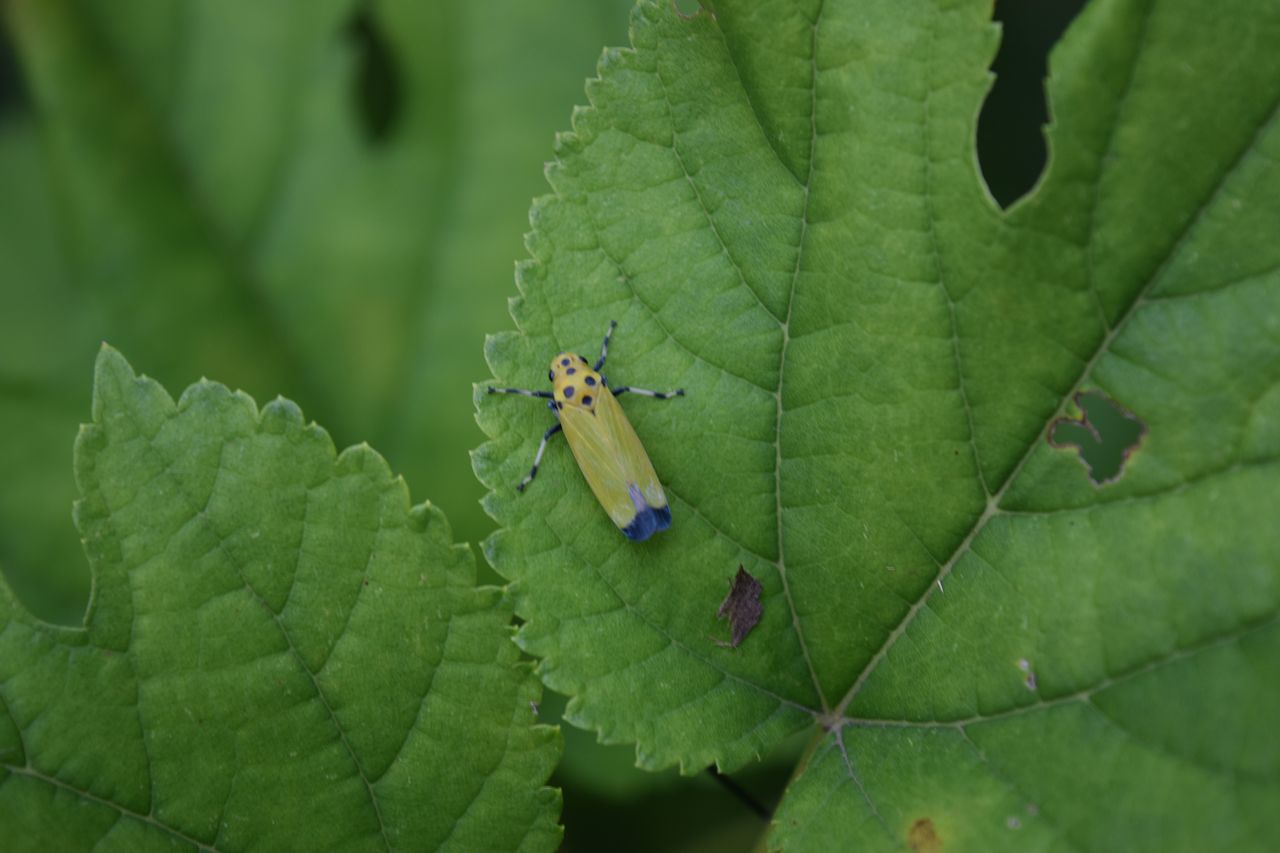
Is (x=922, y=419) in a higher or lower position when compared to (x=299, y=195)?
lower

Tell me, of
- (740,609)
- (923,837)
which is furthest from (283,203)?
(923,837)

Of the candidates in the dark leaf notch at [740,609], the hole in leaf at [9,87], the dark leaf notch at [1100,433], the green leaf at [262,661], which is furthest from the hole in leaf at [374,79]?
the dark leaf notch at [1100,433]

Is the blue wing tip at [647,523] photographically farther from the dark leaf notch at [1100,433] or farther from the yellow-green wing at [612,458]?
the dark leaf notch at [1100,433]

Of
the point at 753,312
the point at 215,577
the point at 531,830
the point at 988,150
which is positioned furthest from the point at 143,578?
the point at 988,150

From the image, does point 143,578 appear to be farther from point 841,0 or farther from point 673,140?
point 841,0

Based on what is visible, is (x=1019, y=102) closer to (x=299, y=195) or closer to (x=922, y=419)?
(x=922, y=419)
